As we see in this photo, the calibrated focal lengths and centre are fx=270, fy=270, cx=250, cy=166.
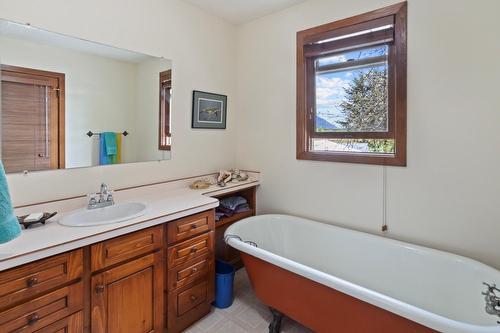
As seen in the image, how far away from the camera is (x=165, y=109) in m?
2.30

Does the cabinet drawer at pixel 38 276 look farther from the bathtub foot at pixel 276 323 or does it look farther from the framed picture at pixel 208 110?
the framed picture at pixel 208 110

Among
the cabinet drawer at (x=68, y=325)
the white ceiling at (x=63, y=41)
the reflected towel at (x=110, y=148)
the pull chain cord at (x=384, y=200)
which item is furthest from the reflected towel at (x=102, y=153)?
the pull chain cord at (x=384, y=200)

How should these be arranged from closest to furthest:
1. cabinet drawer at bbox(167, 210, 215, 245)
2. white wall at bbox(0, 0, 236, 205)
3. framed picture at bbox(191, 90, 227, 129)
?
white wall at bbox(0, 0, 236, 205) → cabinet drawer at bbox(167, 210, 215, 245) → framed picture at bbox(191, 90, 227, 129)

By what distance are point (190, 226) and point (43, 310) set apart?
86 cm

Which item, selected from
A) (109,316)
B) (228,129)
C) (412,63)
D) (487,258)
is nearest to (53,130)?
(109,316)

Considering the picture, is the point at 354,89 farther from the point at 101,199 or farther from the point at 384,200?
the point at 101,199

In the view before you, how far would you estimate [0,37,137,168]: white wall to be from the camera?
5.23 ft

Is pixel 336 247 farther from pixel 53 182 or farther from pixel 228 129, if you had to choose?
pixel 53 182

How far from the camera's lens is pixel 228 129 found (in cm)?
294

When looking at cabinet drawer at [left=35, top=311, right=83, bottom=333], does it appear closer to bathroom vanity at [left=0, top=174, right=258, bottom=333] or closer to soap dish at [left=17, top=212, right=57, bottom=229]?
bathroom vanity at [left=0, top=174, right=258, bottom=333]

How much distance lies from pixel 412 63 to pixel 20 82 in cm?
252

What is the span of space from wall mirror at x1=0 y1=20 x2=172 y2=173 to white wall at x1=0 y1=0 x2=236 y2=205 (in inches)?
2.5

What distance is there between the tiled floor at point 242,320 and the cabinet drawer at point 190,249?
0.50m

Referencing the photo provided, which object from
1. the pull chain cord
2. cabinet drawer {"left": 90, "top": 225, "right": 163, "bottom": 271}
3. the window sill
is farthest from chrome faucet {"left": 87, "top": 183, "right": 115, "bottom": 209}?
the pull chain cord
